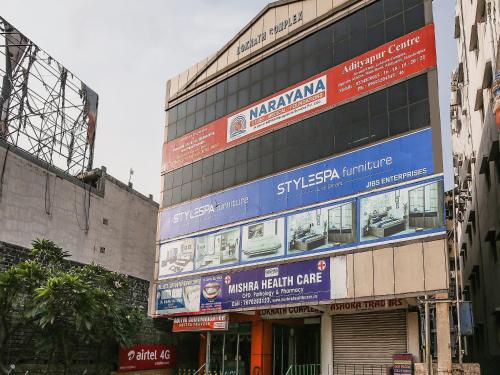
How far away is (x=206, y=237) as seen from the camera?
90.2 feet

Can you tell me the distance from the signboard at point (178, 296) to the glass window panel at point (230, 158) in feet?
19.8

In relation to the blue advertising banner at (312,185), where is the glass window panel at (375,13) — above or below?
above

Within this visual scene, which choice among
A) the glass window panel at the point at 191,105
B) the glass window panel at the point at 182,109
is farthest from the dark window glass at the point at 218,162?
the glass window panel at the point at 182,109

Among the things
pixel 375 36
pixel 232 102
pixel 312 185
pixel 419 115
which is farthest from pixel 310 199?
pixel 232 102

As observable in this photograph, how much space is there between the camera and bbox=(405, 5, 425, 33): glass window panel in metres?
20.9

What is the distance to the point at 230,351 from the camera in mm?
27406

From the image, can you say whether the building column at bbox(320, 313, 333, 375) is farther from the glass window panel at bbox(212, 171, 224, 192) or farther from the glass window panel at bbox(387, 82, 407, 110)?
the glass window panel at bbox(387, 82, 407, 110)

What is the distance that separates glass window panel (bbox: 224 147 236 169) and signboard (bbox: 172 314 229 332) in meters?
7.46

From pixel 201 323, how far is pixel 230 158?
830 cm

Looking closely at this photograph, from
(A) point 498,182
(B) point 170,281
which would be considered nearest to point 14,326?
(B) point 170,281

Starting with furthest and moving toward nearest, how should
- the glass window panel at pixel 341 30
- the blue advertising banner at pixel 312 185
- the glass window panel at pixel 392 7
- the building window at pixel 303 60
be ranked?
the glass window panel at pixel 341 30
the building window at pixel 303 60
the glass window panel at pixel 392 7
the blue advertising banner at pixel 312 185

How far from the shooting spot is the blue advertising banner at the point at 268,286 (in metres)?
21.9

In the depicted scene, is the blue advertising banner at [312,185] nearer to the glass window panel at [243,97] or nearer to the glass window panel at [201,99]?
the glass window panel at [243,97]

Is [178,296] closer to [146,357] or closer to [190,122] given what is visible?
[146,357]
